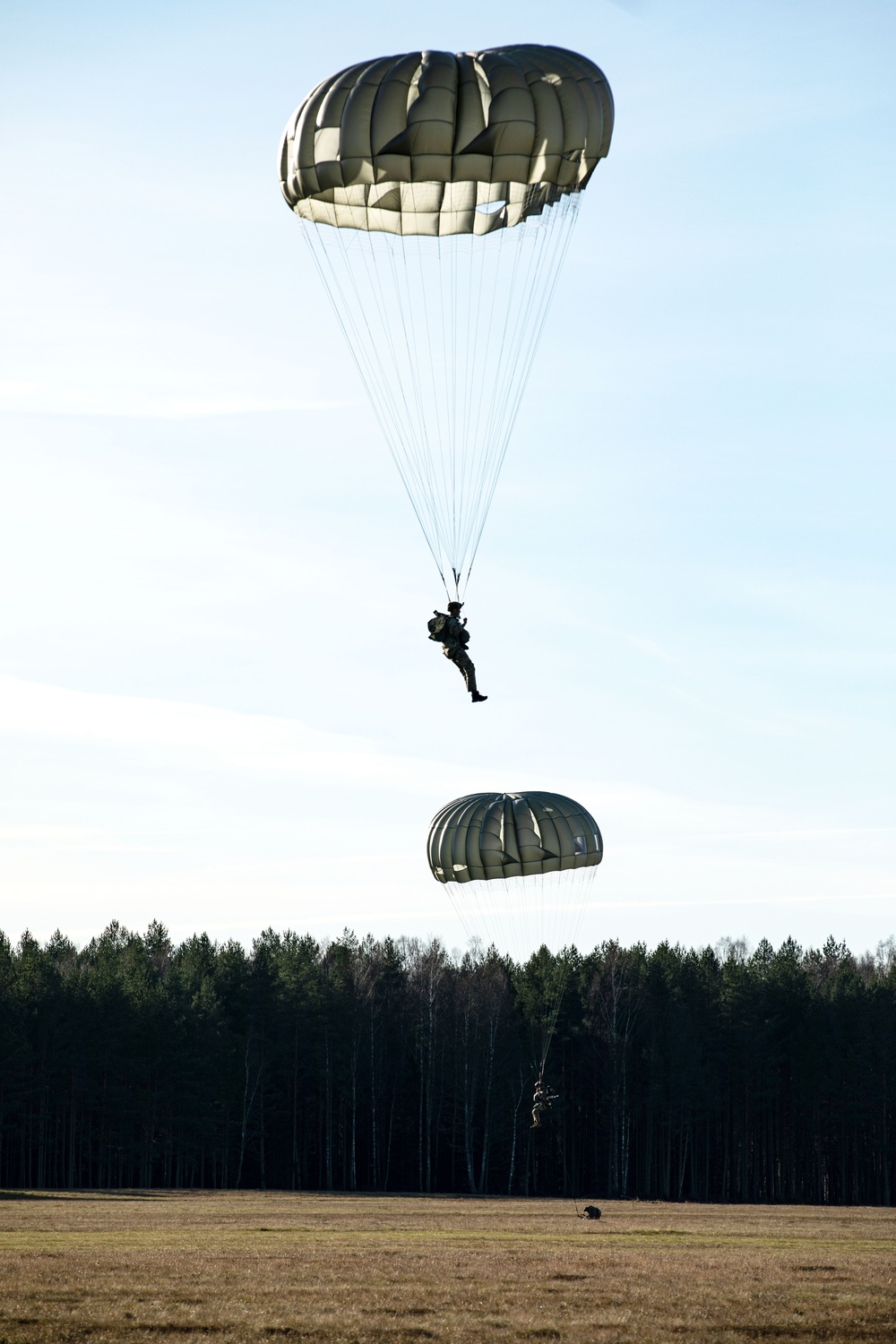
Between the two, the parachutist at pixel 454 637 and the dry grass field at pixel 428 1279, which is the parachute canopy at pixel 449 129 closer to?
the parachutist at pixel 454 637

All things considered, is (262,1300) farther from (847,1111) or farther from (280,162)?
(847,1111)

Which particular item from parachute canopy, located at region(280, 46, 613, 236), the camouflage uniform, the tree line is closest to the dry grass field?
the camouflage uniform

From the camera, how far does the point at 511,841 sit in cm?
3800

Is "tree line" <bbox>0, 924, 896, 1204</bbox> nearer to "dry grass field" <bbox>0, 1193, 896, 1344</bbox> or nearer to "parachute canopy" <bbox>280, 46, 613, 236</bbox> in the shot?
"dry grass field" <bbox>0, 1193, 896, 1344</bbox>

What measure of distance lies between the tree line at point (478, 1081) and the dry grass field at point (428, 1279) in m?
25.1

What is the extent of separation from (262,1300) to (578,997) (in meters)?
56.2

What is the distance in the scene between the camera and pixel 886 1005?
74625 millimetres

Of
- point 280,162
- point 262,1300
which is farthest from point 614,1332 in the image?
point 280,162

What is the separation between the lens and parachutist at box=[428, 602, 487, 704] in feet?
89.5

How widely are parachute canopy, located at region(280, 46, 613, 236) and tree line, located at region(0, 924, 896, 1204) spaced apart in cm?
4953

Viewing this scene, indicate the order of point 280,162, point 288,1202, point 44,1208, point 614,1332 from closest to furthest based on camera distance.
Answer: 1. point 614,1332
2. point 280,162
3. point 44,1208
4. point 288,1202

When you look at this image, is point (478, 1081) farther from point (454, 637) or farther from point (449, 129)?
point (449, 129)

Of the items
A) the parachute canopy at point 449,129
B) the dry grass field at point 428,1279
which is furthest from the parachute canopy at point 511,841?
the parachute canopy at point 449,129

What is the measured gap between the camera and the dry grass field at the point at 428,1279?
19953mm
